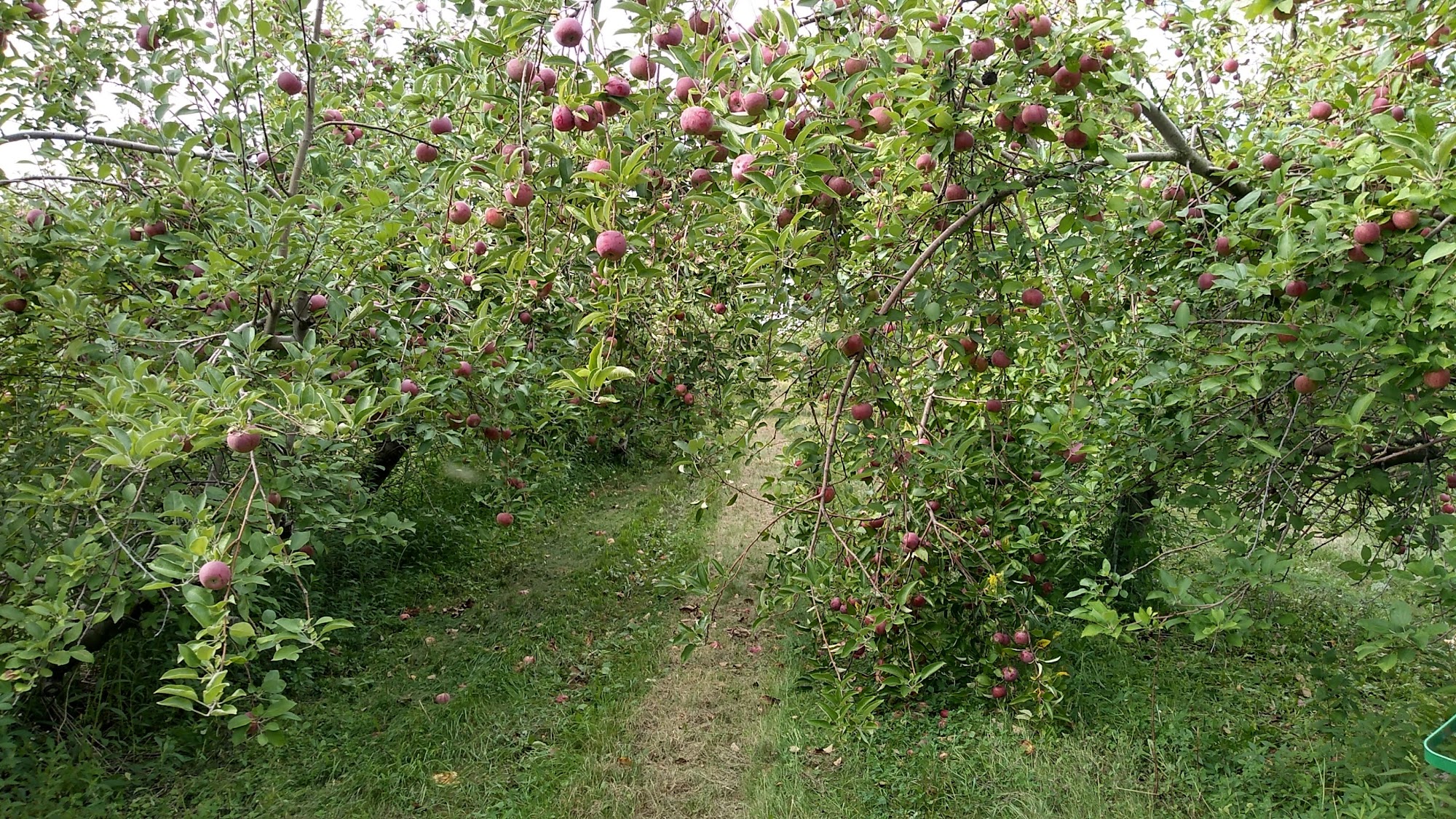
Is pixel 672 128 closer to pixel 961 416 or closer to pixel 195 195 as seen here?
pixel 195 195

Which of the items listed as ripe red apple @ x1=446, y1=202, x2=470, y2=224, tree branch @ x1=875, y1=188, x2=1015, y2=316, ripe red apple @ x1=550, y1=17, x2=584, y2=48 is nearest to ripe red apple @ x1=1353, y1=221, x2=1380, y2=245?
tree branch @ x1=875, y1=188, x2=1015, y2=316

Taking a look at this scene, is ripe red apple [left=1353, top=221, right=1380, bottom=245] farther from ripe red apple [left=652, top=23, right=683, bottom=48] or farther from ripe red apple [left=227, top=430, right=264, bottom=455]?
ripe red apple [left=227, top=430, right=264, bottom=455]

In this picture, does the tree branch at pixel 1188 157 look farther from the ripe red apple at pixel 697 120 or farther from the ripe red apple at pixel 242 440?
the ripe red apple at pixel 242 440

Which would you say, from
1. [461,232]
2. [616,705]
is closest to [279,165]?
[461,232]

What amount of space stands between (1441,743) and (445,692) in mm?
3678

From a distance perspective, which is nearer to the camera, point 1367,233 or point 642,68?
point 642,68

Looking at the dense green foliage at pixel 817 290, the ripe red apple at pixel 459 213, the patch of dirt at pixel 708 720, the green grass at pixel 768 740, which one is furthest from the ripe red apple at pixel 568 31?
the green grass at pixel 768 740

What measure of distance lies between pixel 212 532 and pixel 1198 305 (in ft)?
10.2

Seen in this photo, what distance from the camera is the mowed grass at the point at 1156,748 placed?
8.51 ft

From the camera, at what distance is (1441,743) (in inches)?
65.9

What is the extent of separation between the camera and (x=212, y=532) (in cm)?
187

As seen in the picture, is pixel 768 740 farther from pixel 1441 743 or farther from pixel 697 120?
pixel 697 120

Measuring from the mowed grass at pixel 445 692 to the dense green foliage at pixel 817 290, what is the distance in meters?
0.43

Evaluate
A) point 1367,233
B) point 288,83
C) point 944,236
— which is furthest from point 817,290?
point 288,83
